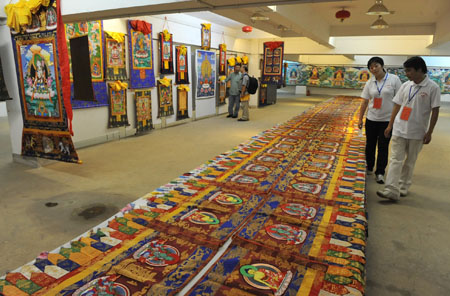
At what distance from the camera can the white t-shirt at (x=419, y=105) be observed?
3111 mm

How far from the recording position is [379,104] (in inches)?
152

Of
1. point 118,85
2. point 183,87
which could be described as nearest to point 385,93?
→ point 118,85

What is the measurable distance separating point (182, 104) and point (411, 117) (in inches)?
242

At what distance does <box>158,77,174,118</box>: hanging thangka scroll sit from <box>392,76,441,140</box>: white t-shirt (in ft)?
18.0

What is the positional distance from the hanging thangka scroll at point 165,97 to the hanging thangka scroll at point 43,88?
3478mm

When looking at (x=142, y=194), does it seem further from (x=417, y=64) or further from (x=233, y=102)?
(x=233, y=102)

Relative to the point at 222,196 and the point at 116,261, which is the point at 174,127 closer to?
the point at 222,196

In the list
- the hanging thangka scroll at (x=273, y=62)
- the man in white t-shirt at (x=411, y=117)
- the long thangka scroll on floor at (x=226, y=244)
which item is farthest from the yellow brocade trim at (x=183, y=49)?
the man in white t-shirt at (x=411, y=117)

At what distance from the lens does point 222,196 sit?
8.16ft

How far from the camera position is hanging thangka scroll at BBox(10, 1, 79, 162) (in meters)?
3.73

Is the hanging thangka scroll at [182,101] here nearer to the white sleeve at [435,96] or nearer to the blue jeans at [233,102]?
the blue jeans at [233,102]

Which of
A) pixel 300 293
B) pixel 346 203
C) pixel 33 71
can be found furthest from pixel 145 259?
pixel 33 71

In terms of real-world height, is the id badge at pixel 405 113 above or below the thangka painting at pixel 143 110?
above

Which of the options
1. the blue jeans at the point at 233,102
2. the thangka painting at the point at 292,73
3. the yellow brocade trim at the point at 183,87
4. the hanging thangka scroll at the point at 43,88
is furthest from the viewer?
the thangka painting at the point at 292,73
